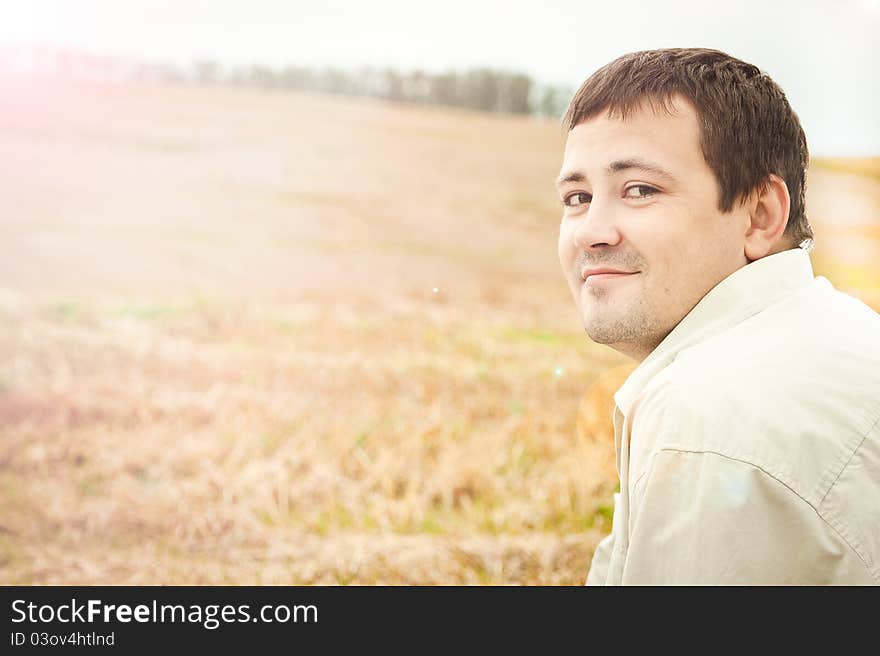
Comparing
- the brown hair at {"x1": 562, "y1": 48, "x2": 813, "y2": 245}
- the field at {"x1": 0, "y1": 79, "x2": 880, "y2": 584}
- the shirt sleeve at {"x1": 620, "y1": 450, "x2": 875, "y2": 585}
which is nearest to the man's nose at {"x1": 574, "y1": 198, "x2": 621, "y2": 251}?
the brown hair at {"x1": 562, "y1": 48, "x2": 813, "y2": 245}

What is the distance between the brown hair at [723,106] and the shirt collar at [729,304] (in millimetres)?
109

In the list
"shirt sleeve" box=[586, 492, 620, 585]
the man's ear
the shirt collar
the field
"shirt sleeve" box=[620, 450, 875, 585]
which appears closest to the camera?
"shirt sleeve" box=[620, 450, 875, 585]

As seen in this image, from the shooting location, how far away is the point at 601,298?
1.04 metres

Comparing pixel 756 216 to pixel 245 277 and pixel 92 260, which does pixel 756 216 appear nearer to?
pixel 245 277

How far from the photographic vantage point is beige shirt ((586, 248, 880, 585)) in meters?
0.74

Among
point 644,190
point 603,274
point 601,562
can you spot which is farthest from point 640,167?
point 601,562

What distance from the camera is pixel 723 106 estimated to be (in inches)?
40.8

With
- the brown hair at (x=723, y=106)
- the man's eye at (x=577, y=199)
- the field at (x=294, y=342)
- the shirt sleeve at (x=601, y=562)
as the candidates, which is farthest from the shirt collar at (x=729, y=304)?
the field at (x=294, y=342)

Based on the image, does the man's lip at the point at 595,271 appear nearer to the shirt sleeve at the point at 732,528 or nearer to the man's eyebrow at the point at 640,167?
the man's eyebrow at the point at 640,167

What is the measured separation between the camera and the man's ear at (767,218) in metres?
1.06

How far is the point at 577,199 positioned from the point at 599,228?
0.10m

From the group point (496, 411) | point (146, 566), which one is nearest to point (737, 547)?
point (146, 566)

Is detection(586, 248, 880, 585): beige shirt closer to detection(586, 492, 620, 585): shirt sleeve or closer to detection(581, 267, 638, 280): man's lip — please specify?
detection(581, 267, 638, 280): man's lip

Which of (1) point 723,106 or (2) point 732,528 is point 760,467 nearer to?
(2) point 732,528
